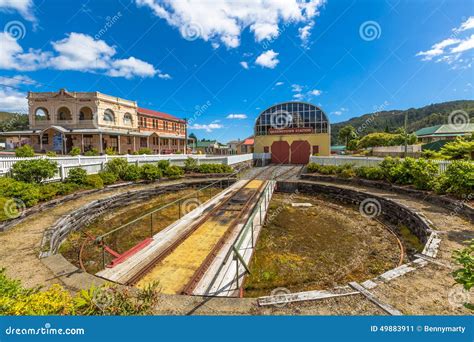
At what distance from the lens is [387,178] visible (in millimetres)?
11742

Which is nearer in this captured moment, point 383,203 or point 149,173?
point 383,203

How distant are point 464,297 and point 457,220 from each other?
4.84 metres

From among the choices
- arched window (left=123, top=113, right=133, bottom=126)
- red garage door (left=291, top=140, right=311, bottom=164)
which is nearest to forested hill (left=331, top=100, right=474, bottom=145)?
red garage door (left=291, top=140, right=311, bottom=164)

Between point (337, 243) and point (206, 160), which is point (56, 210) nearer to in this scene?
point (337, 243)

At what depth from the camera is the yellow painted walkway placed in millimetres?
4414

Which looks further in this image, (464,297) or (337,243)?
(337,243)

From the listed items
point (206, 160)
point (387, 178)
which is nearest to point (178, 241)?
point (387, 178)
